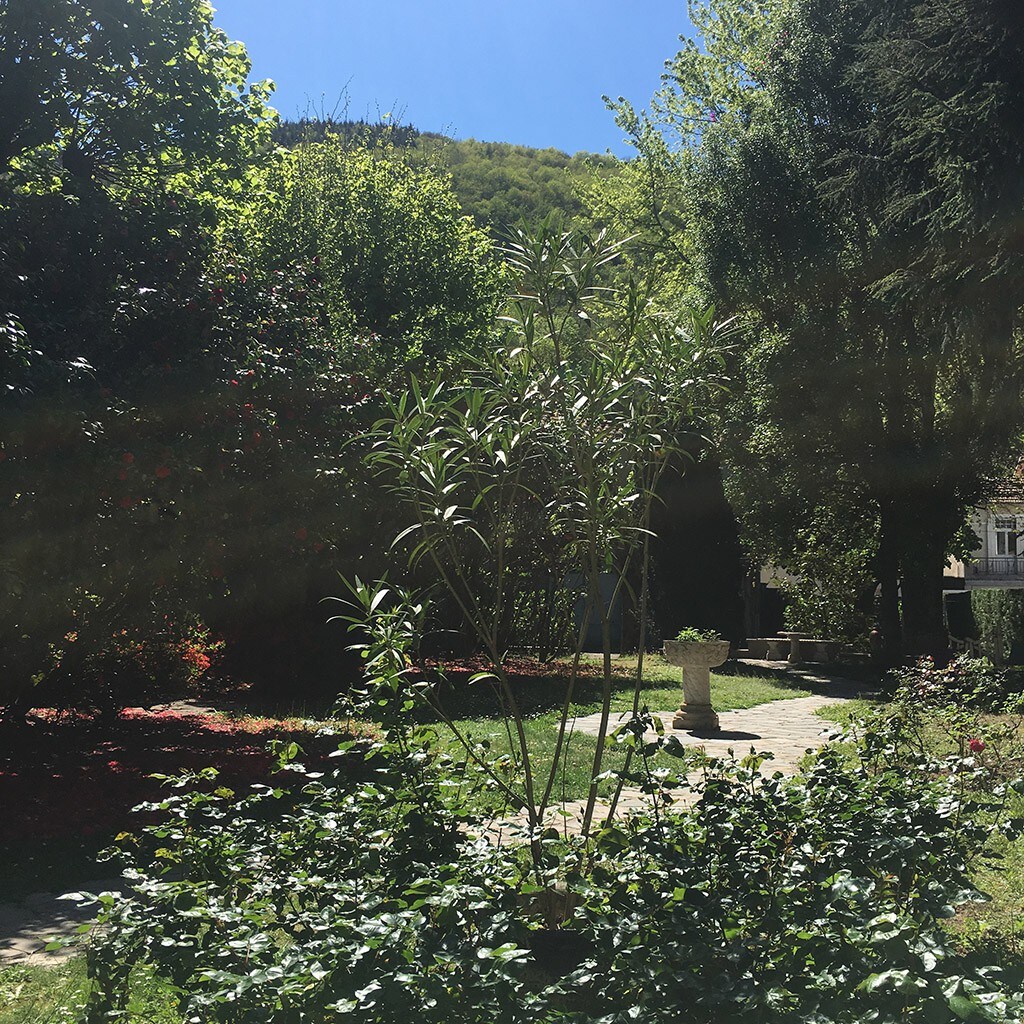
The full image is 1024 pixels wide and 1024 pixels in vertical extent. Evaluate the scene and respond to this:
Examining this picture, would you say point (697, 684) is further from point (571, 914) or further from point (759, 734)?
point (571, 914)

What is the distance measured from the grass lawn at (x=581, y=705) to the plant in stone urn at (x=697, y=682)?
581 mm

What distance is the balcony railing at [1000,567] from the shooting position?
43969mm

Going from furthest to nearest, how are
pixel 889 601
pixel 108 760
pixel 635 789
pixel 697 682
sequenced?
pixel 889 601
pixel 697 682
pixel 108 760
pixel 635 789

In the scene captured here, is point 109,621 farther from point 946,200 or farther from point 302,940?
point 946,200

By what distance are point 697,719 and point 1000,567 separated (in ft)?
128

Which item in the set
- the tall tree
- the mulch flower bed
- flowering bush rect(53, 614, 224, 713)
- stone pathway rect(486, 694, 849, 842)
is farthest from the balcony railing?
the mulch flower bed

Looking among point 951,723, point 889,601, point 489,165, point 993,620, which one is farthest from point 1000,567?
point 951,723

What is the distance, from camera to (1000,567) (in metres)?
45.3

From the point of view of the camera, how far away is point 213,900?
314 cm

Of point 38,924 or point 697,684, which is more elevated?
point 697,684

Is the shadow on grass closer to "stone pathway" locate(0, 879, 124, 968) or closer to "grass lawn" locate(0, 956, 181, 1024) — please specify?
"stone pathway" locate(0, 879, 124, 968)

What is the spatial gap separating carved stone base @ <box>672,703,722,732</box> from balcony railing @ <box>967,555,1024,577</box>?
36.3m

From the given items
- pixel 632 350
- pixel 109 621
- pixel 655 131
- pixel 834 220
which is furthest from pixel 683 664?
→ pixel 655 131

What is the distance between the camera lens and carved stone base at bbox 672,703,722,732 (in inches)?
440
